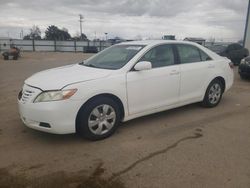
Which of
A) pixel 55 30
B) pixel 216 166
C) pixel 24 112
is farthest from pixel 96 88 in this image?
pixel 55 30

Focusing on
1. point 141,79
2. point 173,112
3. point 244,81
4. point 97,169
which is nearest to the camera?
point 97,169

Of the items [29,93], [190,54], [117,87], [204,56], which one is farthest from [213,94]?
[29,93]

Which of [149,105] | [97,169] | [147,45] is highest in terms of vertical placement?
[147,45]

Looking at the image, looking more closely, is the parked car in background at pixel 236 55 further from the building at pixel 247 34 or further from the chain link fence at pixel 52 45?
the chain link fence at pixel 52 45

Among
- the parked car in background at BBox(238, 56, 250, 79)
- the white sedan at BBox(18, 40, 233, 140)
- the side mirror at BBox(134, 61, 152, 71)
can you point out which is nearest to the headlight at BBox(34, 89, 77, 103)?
the white sedan at BBox(18, 40, 233, 140)

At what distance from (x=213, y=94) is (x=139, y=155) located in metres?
3.01

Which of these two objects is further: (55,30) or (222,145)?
(55,30)

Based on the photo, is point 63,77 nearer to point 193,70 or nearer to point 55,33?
point 193,70

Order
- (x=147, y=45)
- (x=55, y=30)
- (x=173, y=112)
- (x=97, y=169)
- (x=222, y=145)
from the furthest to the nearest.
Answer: (x=55, y=30) → (x=173, y=112) → (x=147, y=45) → (x=222, y=145) → (x=97, y=169)

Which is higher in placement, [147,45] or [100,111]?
[147,45]

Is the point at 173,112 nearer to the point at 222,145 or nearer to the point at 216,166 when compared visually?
the point at 222,145

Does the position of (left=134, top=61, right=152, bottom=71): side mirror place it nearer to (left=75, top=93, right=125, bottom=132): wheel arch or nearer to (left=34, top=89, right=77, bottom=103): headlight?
(left=75, top=93, right=125, bottom=132): wheel arch

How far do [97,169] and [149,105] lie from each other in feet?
5.83

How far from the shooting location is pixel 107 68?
4.59 m
